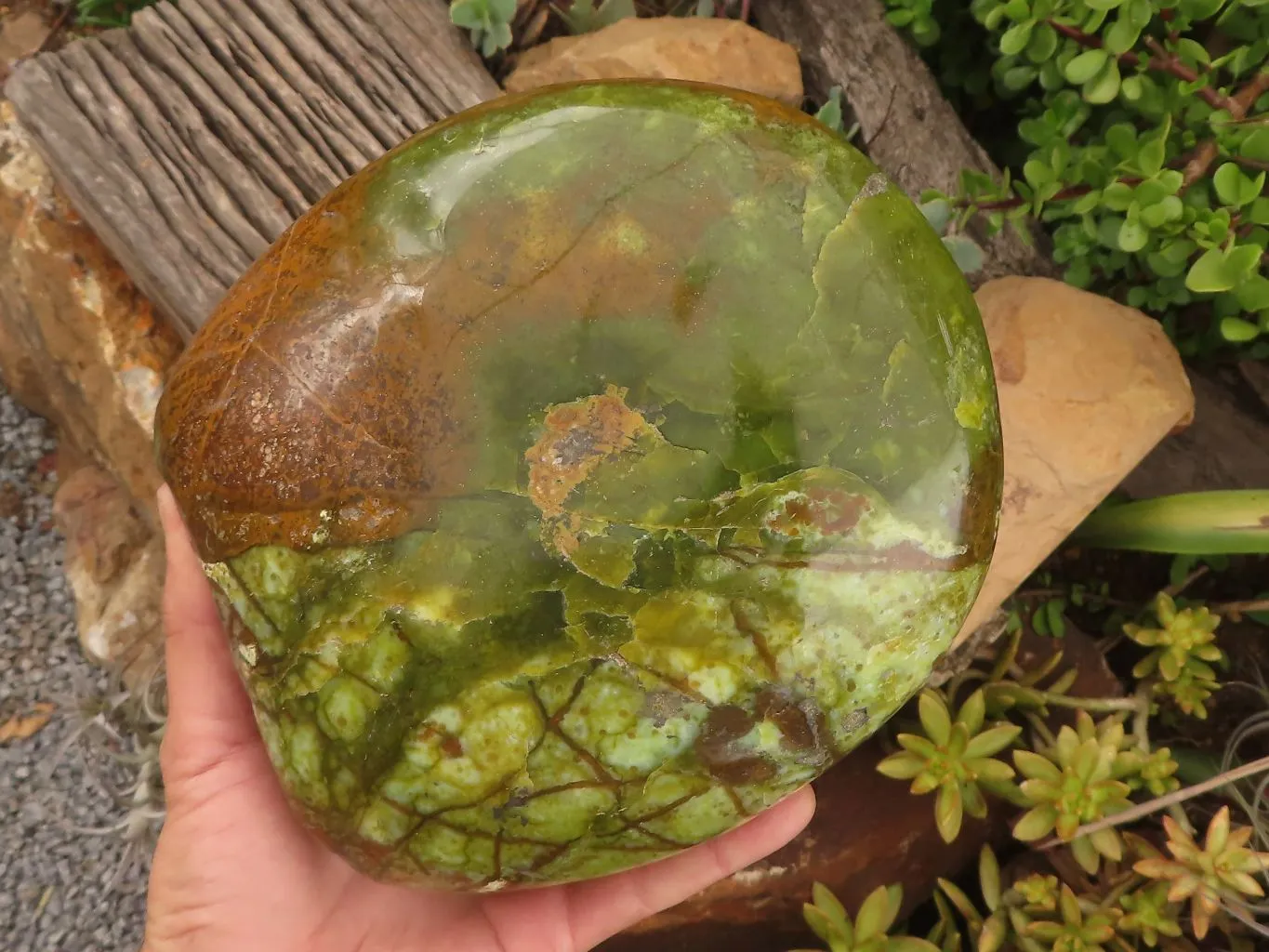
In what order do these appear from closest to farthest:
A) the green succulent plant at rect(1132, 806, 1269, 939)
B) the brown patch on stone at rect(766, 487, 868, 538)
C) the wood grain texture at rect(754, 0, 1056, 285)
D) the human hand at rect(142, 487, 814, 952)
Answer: the brown patch on stone at rect(766, 487, 868, 538)
the human hand at rect(142, 487, 814, 952)
the green succulent plant at rect(1132, 806, 1269, 939)
the wood grain texture at rect(754, 0, 1056, 285)

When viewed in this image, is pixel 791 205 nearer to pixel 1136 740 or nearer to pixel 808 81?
pixel 808 81

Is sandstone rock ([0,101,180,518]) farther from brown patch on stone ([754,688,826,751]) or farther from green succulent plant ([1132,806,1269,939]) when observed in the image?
green succulent plant ([1132,806,1269,939])

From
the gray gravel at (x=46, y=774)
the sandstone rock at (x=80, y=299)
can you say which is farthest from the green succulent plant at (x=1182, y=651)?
the gray gravel at (x=46, y=774)

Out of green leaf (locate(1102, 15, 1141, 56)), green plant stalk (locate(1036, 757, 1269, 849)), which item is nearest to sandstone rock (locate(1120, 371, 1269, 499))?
green plant stalk (locate(1036, 757, 1269, 849))

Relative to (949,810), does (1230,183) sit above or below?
above

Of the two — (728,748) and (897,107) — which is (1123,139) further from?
(728,748)

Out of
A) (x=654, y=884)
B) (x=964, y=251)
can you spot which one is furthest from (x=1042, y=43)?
(x=654, y=884)

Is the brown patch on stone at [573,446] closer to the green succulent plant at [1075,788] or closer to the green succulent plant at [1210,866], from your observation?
the green succulent plant at [1075,788]
